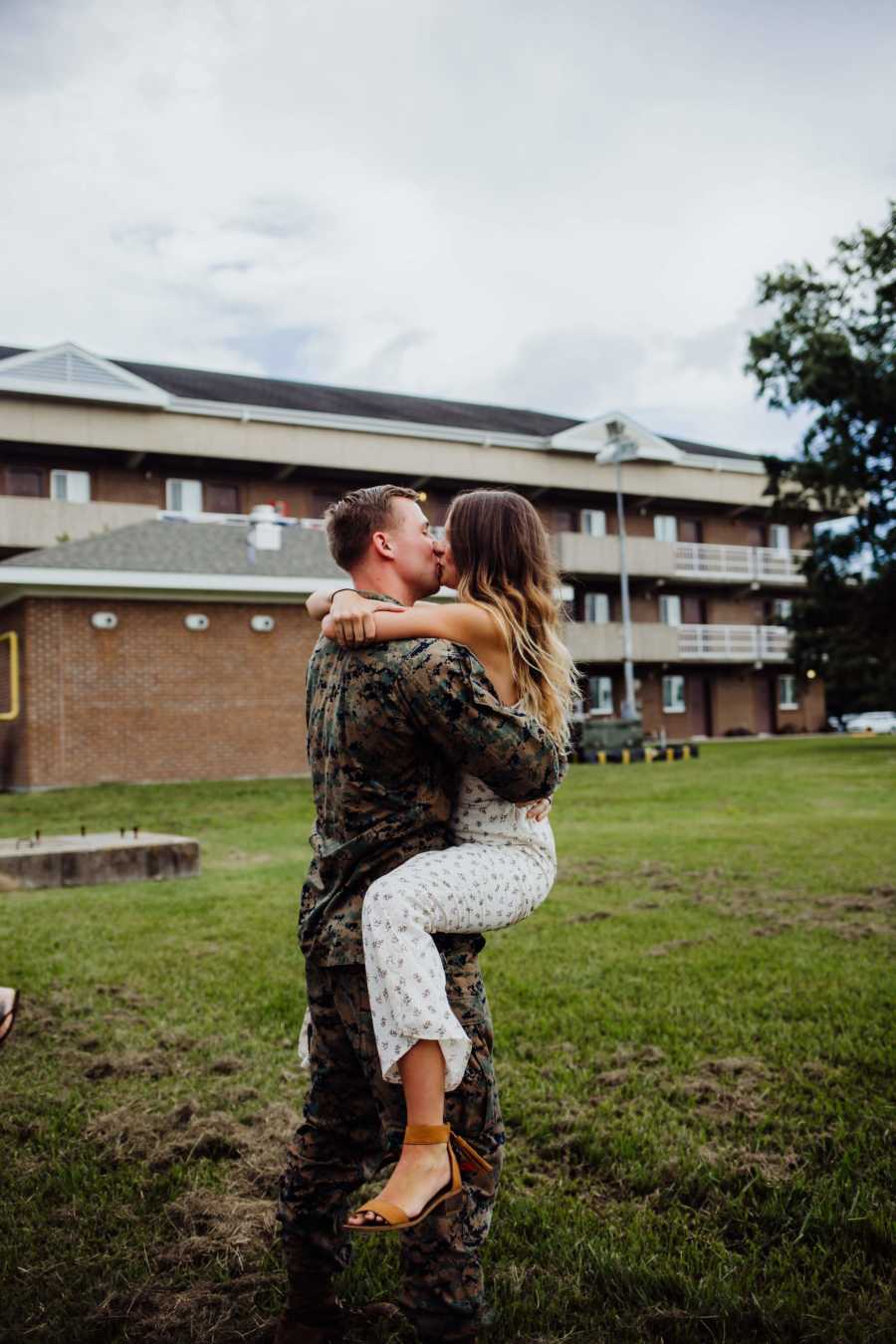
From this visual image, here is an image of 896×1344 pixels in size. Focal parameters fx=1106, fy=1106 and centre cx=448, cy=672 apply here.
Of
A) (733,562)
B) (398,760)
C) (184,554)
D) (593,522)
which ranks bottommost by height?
(398,760)

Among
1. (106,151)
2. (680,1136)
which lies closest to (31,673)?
(106,151)

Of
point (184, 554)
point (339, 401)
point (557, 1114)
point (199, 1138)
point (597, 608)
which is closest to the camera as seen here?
point (199, 1138)

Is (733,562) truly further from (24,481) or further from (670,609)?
(24,481)

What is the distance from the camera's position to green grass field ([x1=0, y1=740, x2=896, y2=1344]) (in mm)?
2770

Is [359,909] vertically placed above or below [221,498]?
below

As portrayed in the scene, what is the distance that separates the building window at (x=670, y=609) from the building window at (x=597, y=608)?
2.77 metres

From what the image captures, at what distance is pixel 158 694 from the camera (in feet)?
70.6

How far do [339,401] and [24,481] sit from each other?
1179cm

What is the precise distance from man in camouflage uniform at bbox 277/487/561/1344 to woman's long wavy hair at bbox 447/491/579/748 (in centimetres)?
14

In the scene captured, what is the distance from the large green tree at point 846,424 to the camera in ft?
99.5

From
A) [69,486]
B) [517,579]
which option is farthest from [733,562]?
[517,579]

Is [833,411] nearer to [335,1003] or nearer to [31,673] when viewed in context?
[31,673]

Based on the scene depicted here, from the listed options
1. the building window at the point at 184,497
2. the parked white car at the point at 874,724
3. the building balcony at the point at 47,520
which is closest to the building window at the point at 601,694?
the parked white car at the point at 874,724

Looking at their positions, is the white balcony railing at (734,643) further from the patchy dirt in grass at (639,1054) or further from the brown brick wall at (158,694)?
the patchy dirt in grass at (639,1054)
